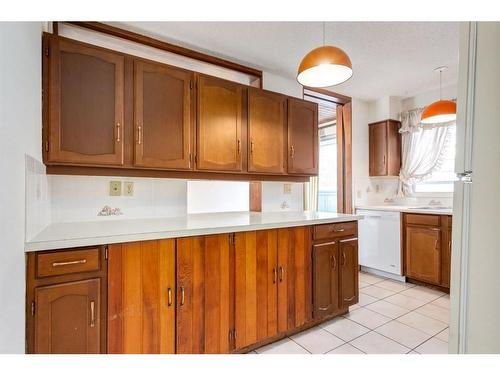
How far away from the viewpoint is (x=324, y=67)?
5.90ft

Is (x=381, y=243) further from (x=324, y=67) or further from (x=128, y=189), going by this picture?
(x=128, y=189)

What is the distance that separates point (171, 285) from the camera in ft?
4.73

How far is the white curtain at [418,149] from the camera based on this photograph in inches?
133

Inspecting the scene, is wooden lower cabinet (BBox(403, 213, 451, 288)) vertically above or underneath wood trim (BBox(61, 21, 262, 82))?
underneath

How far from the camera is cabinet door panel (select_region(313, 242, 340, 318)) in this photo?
206 cm

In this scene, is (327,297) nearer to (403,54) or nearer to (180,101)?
(180,101)

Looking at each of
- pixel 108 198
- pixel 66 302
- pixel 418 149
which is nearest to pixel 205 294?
pixel 66 302

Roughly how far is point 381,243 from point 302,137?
1.84 meters

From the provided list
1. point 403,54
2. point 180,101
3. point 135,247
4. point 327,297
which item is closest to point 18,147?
point 135,247

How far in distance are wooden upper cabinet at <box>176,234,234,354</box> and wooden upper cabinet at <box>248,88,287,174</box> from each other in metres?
0.87

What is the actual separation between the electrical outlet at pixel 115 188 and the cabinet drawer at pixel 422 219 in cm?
305

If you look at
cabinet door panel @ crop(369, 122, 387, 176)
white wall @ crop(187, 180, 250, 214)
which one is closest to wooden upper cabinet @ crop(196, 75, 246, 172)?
white wall @ crop(187, 180, 250, 214)

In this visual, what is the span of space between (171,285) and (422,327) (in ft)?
6.64

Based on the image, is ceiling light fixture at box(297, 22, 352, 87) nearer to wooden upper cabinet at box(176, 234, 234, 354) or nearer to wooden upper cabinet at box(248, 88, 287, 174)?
wooden upper cabinet at box(248, 88, 287, 174)
